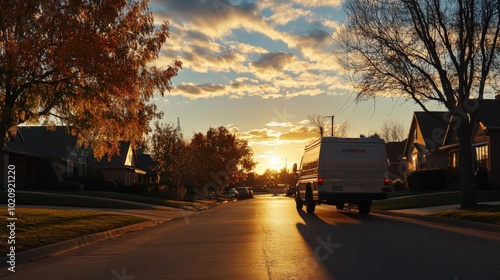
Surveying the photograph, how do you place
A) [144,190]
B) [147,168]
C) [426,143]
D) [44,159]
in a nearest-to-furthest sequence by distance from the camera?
[44,159], [426,143], [144,190], [147,168]

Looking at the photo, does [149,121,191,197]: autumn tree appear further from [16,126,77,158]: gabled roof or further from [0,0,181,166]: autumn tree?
[0,0,181,166]: autumn tree

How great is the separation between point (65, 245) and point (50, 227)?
196cm

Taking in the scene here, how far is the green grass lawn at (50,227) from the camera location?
40.2 feet

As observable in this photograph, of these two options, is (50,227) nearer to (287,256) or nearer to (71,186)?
A: (287,256)

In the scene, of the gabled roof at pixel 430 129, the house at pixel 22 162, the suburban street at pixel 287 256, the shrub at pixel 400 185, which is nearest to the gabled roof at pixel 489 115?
the gabled roof at pixel 430 129

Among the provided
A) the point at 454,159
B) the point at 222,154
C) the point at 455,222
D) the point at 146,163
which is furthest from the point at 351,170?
the point at 222,154

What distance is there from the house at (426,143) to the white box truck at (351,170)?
2421cm

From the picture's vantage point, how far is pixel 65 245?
42.8ft

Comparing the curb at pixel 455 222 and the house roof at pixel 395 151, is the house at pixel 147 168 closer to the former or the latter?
the house roof at pixel 395 151

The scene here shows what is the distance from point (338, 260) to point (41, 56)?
9120mm

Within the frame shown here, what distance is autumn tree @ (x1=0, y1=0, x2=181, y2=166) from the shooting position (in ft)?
46.5

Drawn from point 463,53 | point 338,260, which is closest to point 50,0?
point 338,260

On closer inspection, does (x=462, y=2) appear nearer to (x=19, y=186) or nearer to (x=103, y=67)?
(x=103, y=67)

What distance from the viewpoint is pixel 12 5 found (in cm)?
1404
